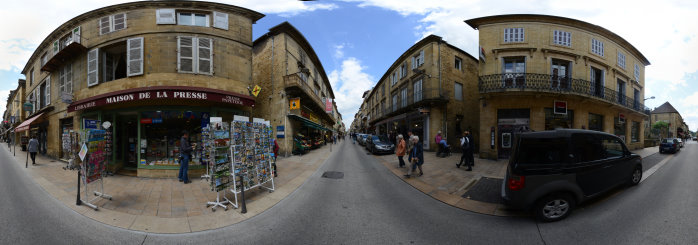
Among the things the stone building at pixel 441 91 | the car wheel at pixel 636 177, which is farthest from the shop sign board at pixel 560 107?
the car wheel at pixel 636 177

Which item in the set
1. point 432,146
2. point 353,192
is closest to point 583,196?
point 353,192

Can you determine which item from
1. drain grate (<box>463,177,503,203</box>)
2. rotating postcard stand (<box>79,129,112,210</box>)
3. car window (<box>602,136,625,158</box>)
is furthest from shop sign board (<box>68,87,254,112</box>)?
car window (<box>602,136,625,158</box>)

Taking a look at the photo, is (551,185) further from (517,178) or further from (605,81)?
(605,81)

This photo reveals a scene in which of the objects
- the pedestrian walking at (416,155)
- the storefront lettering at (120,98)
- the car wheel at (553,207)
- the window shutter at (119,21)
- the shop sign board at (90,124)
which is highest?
the window shutter at (119,21)

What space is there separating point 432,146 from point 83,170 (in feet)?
56.2

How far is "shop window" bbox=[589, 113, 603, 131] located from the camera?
13.2 meters

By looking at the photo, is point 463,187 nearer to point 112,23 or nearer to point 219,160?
point 219,160

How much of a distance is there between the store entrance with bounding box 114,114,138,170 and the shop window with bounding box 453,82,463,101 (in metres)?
19.7

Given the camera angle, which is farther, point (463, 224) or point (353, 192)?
point (353, 192)

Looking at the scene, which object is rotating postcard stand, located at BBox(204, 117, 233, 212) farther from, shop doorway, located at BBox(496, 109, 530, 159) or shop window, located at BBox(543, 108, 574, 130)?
shop window, located at BBox(543, 108, 574, 130)

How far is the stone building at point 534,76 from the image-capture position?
11.7 metres

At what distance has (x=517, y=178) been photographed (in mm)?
3916

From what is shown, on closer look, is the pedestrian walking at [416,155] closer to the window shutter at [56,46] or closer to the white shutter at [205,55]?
the white shutter at [205,55]

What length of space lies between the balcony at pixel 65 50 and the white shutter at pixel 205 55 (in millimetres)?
5657
